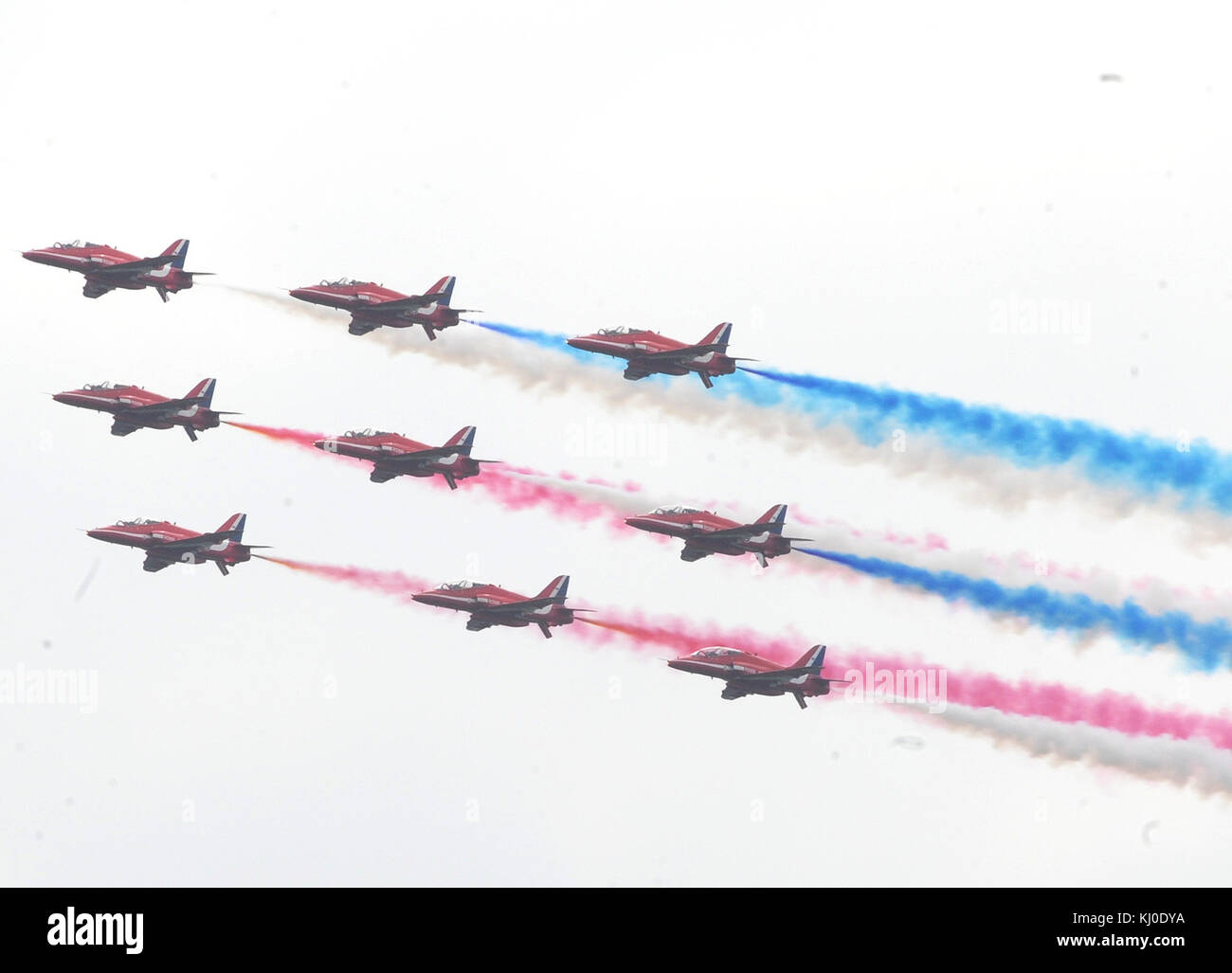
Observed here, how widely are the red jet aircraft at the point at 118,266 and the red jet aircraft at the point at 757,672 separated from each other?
34.2 meters

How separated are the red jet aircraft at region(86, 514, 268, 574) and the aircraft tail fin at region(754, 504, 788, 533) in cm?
2810

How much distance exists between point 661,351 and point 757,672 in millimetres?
17562

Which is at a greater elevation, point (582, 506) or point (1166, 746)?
point (582, 506)

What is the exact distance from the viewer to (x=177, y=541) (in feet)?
490

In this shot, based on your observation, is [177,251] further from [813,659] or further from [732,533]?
[813,659]

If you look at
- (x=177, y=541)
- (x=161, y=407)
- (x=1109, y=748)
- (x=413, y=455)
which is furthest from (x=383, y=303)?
(x=1109, y=748)

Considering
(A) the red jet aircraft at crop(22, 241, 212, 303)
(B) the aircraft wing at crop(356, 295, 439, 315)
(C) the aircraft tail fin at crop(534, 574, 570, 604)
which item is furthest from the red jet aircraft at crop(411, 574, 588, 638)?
(A) the red jet aircraft at crop(22, 241, 212, 303)

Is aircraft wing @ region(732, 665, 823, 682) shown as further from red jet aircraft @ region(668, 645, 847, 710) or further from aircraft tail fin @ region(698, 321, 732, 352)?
aircraft tail fin @ region(698, 321, 732, 352)

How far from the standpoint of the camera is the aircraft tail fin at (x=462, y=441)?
148 metres

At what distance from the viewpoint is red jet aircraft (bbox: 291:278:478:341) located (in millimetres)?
147625

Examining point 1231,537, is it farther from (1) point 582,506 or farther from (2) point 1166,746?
(1) point 582,506

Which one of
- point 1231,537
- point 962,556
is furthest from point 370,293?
point 1231,537

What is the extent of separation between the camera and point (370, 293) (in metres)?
149

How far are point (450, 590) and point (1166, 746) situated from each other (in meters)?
38.8
